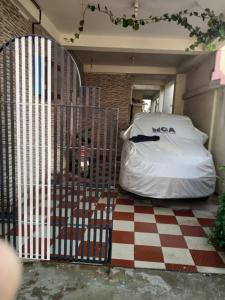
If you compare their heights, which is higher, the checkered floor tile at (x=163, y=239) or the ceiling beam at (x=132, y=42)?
the ceiling beam at (x=132, y=42)

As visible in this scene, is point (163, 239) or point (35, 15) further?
point (35, 15)

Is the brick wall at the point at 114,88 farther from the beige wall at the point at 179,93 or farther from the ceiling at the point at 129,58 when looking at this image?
the beige wall at the point at 179,93

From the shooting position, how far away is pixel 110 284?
88.9 inches

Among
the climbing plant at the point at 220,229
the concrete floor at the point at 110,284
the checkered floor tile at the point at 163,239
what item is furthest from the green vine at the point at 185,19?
the concrete floor at the point at 110,284

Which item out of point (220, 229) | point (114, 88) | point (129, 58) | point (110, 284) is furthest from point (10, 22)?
point (114, 88)

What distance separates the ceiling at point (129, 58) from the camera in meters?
7.13

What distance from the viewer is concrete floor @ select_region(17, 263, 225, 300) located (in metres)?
2.12

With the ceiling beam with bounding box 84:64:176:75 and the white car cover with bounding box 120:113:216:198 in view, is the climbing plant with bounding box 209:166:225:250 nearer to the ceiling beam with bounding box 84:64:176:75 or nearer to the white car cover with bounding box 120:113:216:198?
the white car cover with bounding box 120:113:216:198

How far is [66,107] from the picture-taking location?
7.75ft

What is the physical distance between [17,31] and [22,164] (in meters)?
2.27

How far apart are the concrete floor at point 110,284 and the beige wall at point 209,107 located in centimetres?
259

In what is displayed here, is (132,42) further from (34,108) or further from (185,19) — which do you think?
(34,108)

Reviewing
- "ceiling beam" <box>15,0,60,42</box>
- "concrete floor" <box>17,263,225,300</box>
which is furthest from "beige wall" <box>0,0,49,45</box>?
"concrete floor" <box>17,263,225,300</box>

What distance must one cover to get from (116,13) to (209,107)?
269 cm
